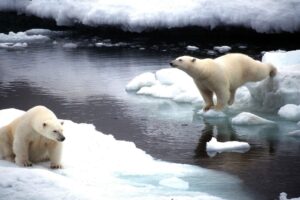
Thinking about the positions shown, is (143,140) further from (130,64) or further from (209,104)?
(130,64)

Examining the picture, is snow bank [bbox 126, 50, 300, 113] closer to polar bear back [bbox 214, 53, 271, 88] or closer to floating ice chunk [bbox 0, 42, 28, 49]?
polar bear back [bbox 214, 53, 271, 88]

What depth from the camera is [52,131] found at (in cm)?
526

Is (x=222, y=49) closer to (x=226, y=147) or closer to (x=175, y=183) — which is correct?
(x=226, y=147)

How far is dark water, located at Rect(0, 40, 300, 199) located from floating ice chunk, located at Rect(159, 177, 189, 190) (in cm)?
64

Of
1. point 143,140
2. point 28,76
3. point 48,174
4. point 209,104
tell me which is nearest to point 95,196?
Answer: point 48,174

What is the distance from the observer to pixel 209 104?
9.22 meters

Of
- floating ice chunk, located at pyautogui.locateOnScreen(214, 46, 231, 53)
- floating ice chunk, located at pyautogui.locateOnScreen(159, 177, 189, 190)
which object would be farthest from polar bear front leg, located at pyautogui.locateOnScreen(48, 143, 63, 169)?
floating ice chunk, located at pyautogui.locateOnScreen(214, 46, 231, 53)

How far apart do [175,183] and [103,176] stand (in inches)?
26.2

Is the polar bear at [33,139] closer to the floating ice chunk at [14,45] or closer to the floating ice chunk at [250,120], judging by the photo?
the floating ice chunk at [250,120]

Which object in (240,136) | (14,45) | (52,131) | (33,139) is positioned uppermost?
(14,45)

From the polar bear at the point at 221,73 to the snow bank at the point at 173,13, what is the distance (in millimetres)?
7677

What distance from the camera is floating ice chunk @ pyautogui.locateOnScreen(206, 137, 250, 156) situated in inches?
282

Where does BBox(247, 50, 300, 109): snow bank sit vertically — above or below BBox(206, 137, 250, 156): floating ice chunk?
above

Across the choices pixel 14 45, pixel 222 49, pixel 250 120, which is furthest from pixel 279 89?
pixel 14 45
